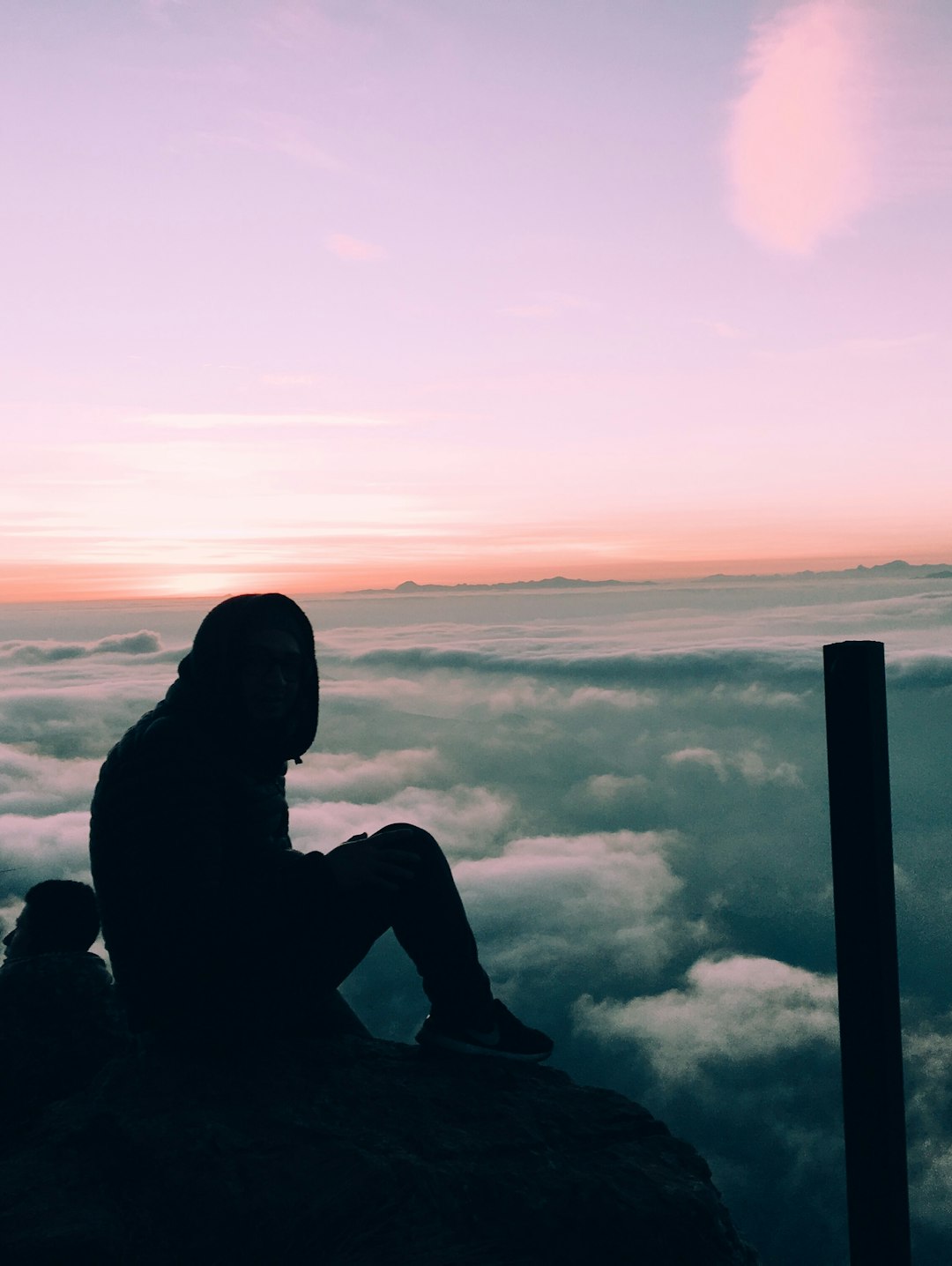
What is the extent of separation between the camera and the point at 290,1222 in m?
3.25

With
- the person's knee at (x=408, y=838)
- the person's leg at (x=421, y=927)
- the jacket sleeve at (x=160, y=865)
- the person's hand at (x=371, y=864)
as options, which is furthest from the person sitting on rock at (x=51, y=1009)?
the person's knee at (x=408, y=838)

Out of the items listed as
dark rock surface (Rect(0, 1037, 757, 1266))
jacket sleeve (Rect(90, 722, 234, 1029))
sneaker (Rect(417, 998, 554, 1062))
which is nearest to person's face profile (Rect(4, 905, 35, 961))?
dark rock surface (Rect(0, 1037, 757, 1266))

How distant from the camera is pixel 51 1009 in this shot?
4965 millimetres

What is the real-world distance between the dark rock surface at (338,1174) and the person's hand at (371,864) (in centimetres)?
93

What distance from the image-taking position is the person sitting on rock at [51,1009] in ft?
15.5

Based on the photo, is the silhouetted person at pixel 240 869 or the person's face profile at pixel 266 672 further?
the person's face profile at pixel 266 672

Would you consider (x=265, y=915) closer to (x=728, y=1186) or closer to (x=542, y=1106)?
(x=542, y=1106)

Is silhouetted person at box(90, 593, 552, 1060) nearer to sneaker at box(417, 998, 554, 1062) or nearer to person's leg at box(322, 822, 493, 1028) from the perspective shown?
person's leg at box(322, 822, 493, 1028)

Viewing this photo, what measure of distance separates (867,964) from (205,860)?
9.65 ft

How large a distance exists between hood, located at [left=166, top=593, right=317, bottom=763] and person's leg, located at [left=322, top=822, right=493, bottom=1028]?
640 mm

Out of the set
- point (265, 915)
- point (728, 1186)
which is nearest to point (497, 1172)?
point (265, 915)

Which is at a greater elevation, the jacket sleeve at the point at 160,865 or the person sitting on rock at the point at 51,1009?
the jacket sleeve at the point at 160,865

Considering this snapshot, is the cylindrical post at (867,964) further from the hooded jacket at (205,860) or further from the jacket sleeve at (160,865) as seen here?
the jacket sleeve at (160,865)

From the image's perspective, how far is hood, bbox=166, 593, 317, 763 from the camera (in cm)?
386
